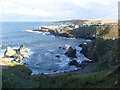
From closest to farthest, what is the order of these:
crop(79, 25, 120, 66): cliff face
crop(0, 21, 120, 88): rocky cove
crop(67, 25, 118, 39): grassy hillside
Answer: crop(0, 21, 120, 88): rocky cove → crop(79, 25, 120, 66): cliff face → crop(67, 25, 118, 39): grassy hillside

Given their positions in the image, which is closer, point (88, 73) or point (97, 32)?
point (88, 73)

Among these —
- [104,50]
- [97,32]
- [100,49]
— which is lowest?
[104,50]

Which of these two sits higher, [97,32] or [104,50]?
[97,32]

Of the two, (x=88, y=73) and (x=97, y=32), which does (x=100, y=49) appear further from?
(x=97, y=32)

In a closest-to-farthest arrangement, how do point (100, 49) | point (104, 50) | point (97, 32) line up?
point (104, 50), point (100, 49), point (97, 32)

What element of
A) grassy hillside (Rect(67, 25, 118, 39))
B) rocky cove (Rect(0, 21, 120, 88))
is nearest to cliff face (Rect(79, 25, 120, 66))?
rocky cove (Rect(0, 21, 120, 88))

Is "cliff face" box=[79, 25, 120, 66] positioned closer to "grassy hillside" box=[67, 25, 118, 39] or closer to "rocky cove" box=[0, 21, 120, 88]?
"rocky cove" box=[0, 21, 120, 88]

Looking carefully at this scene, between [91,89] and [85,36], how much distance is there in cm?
11668

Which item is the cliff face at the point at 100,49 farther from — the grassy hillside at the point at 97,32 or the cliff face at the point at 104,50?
the grassy hillside at the point at 97,32

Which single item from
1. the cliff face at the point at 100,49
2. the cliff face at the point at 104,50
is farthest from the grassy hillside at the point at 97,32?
the cliff face at the point at 100,49

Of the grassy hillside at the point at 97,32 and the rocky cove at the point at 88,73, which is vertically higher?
the grassy hillside at the point at 97,32

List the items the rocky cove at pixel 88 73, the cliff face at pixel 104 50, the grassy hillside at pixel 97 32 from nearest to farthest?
the rocky cove at pixel 88 73
the cliff face at pixel 104 50
the grassy hillside at pixel 97 32

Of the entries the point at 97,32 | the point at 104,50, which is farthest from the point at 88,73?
the point at 97,32

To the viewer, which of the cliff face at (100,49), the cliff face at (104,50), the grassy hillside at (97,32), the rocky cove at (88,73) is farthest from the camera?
the grassy hillside at (97,32)
